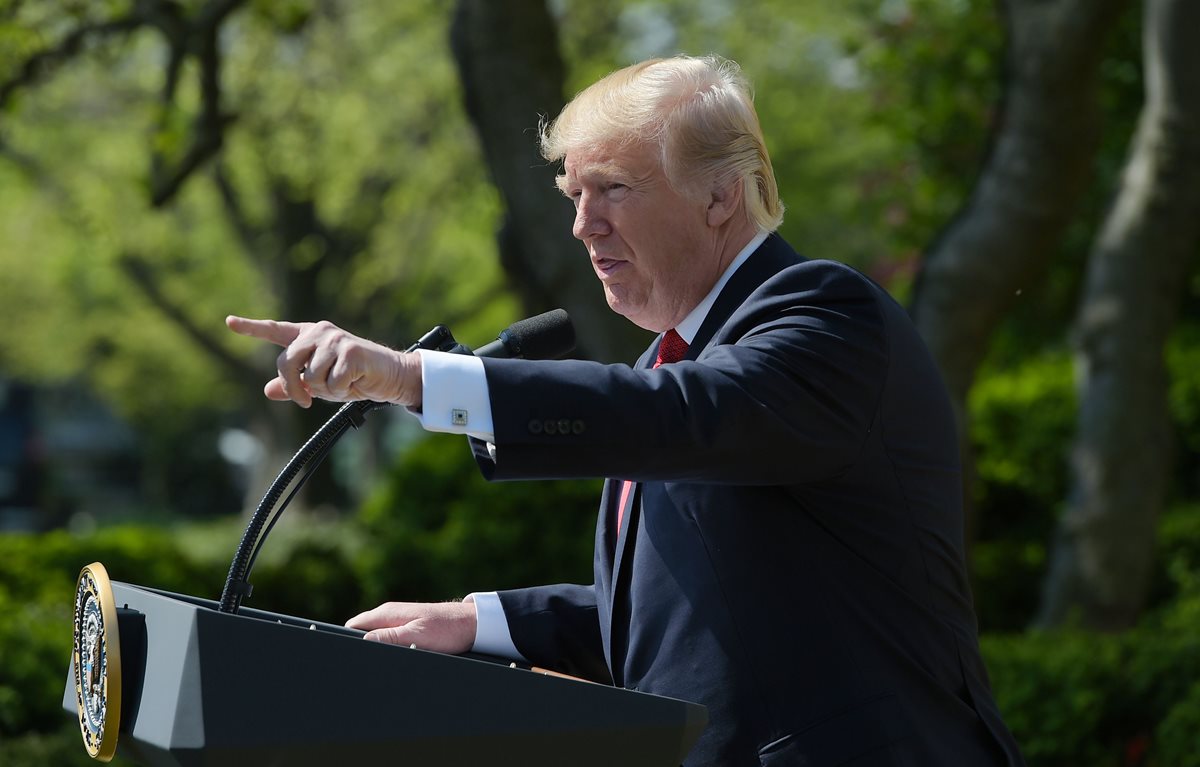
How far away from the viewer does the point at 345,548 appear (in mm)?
12312

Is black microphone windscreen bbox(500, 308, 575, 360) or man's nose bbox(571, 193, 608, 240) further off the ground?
man's nose bbox(571, 193, 608, 240)

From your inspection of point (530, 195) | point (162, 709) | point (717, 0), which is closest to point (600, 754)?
point (162, 709)

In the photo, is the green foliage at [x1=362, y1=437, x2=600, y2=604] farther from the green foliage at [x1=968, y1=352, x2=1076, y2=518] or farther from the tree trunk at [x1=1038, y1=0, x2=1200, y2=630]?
the tree trunk at [x1=1038, y1=0, x2=1200, y2=630]

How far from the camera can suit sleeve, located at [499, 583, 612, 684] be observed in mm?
2428

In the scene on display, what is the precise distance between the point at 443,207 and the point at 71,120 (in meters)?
5.47

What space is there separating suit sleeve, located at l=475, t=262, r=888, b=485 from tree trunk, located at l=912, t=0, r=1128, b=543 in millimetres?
4107

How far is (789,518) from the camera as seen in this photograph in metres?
2.02

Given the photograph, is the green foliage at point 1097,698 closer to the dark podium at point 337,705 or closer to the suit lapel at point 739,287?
the suit lapel at point 739,287

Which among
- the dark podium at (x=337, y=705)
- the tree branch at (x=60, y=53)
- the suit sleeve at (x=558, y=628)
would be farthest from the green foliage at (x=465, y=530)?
the dark podium at (x=337, y=705)

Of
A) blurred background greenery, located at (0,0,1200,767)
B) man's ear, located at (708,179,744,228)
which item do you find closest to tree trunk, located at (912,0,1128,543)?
blurred background greenery, located at (0,0,1200,767)

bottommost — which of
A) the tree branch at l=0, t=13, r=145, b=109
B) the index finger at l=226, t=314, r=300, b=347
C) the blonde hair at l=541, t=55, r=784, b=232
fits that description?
the index finger at l=226, t=314, r=300, b=347

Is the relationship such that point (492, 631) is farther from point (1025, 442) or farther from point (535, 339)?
point (1025, 442)

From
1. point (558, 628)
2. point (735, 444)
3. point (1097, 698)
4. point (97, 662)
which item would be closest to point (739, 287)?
point (735, 444)

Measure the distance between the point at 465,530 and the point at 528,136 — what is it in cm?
458
